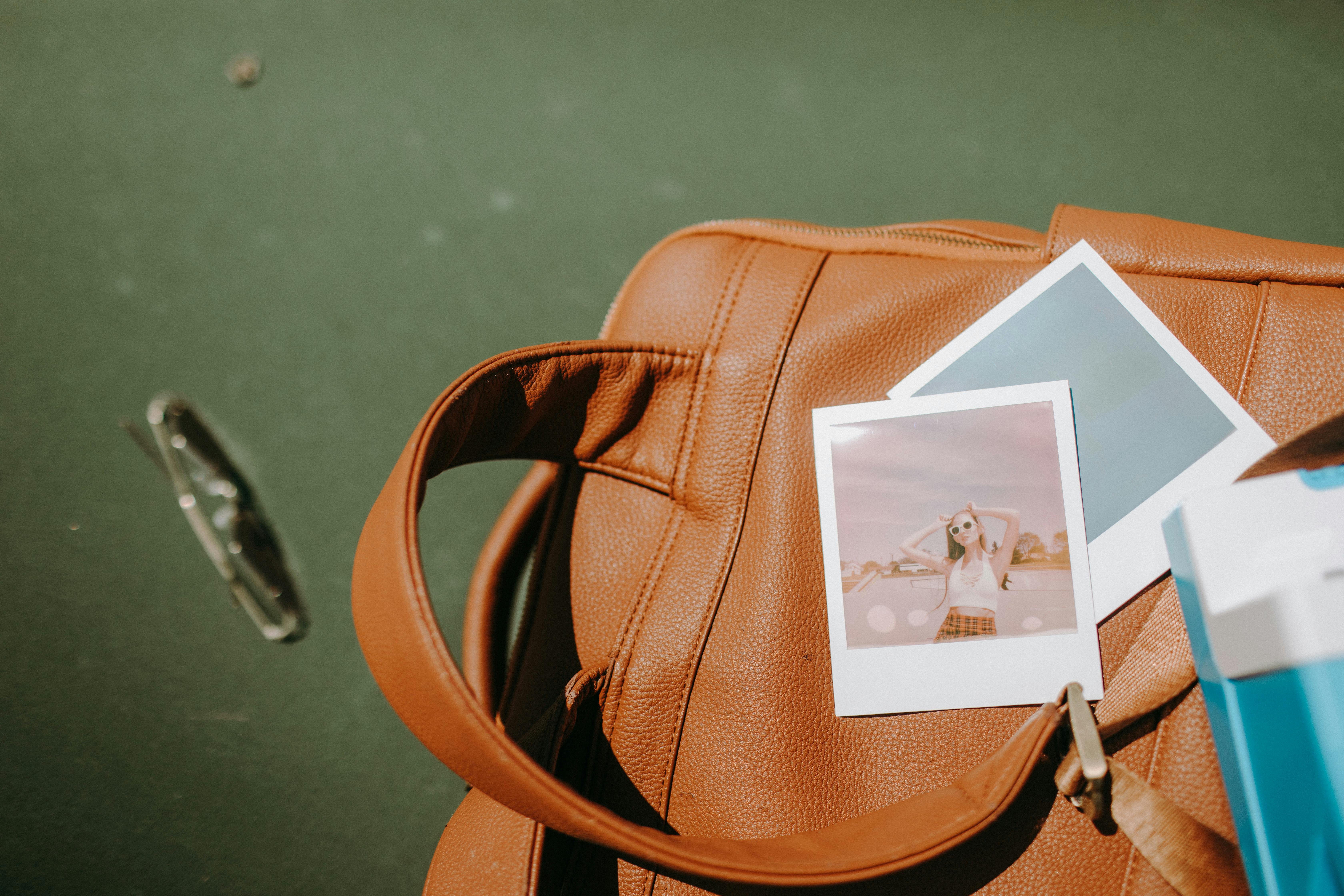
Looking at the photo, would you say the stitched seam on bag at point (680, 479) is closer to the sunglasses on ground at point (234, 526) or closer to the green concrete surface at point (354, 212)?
the green concrete surface at point (354, 212)

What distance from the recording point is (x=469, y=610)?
728 millimetres

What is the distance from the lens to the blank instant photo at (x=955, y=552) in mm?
510

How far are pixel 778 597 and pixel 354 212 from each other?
82cm

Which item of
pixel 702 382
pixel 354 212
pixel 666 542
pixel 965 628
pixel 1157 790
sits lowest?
pixel 1157 790

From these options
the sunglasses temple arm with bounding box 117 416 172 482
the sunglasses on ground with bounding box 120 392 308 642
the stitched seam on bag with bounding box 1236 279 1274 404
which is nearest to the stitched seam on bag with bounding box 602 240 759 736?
the stitched seam on bag with bounding box 1236 279 1274 404

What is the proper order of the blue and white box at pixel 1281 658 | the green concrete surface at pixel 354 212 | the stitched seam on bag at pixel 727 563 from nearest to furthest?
the blue and white box at pixel 1281 658
the stitched seam on bag at pixel 727 563
the green concrete surface at pixel 354 212

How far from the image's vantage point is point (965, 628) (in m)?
0.53

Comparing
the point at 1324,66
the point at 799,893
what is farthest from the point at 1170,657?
the point at 1324,66

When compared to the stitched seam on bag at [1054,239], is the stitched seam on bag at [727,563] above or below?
below

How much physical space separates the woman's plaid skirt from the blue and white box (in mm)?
134

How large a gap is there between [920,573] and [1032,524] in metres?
0.09

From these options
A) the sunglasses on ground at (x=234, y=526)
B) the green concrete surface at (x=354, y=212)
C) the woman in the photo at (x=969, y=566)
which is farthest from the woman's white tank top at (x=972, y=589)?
the sunglasses on ground at (x=234, y=526)

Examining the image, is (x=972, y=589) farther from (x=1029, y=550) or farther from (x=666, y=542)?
(x=666, y=542)

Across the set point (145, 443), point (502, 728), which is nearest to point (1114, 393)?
point (502, 728)
